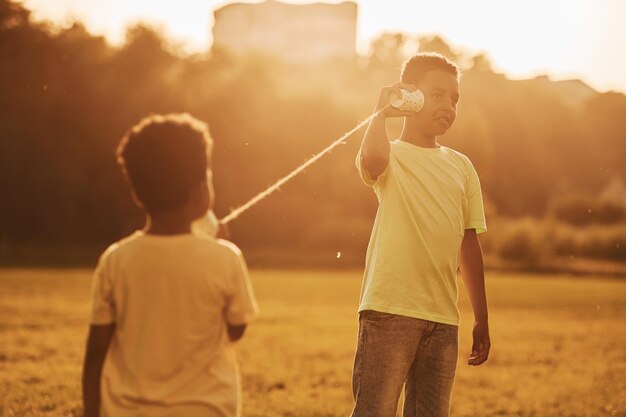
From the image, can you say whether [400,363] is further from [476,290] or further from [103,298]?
[103,298]

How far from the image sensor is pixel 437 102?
3576 mm

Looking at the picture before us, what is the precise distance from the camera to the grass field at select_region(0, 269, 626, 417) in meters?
6.62

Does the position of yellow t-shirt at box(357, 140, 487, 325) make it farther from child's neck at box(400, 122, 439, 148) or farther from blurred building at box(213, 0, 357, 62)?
blurred building at box(213, 0, 357, 62)

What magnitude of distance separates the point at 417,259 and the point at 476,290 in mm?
367

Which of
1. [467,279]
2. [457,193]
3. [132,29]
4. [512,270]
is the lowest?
[512,270]

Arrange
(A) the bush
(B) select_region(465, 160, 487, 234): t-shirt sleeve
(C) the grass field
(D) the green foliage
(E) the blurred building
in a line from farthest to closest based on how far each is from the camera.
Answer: (E) the blurred building
(D) the green foliage
(A) the bush
(C) the grass field
(B) select_region(465, 160, 487, 234): t-shirt sleeve

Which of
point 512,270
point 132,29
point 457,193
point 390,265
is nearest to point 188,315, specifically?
point 390,265

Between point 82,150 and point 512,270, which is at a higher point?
point 82,150

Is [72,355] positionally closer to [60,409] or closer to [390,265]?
[60,409]

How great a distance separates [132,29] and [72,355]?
99.4 feet

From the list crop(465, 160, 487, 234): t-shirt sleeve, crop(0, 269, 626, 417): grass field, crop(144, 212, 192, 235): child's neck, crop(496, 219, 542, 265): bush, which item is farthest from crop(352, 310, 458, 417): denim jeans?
crop(496, 219, 542, 265): bush

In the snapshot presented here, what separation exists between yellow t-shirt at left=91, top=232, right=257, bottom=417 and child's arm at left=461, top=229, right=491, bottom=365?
1.39m

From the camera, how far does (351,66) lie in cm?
5403

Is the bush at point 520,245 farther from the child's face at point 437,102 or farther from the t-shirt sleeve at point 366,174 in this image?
the t-shirt sleeve at point 366,174
